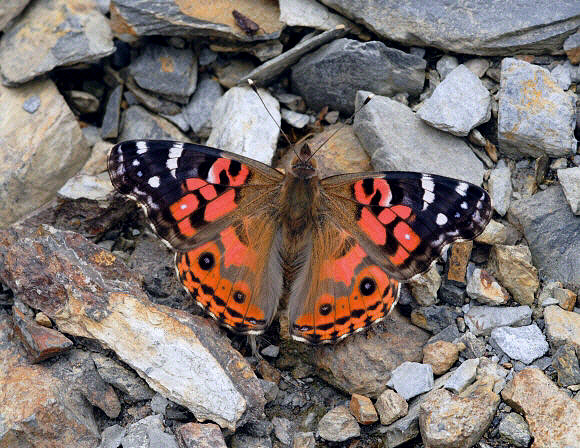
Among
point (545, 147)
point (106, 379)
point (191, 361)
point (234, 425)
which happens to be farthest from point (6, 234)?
point (545, 147)

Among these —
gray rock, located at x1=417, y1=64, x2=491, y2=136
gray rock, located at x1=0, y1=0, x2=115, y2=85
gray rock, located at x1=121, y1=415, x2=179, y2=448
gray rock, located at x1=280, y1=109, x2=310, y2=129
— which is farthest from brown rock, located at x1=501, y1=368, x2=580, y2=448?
gray rock, located at x1=0, y1=0, x2=115, y2=85

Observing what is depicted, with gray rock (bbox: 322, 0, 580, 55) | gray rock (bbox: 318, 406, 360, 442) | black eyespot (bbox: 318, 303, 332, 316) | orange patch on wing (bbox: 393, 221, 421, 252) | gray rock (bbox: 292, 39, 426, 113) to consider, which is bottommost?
gray rock (bbox: 318, 406, 360, 442)

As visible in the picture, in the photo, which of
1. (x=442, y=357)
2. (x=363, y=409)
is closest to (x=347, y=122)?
(x=442, y=357)

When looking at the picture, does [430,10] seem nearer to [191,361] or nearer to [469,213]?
[469,213]

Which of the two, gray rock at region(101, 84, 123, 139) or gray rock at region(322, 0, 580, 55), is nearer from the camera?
gray rock at region(322, 0, 580, 55)

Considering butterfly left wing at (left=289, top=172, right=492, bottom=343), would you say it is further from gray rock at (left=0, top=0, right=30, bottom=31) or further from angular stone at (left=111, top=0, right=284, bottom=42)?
gray rock at (left=0, top=0, right=30, bottom=31)

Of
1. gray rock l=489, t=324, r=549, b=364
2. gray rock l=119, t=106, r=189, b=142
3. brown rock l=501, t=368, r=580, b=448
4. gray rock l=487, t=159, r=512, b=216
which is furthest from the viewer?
gray rock l=119, t=106, r=189, b=142

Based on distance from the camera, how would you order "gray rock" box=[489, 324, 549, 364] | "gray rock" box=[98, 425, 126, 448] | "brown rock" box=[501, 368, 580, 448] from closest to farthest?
"brown rock" box=[501, 368, 580, 448] < "gray rock" box=[98, 425, 126, 448] < "gray rock" box=[489, 324, 549, 364]

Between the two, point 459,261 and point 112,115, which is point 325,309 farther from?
point 112,115
